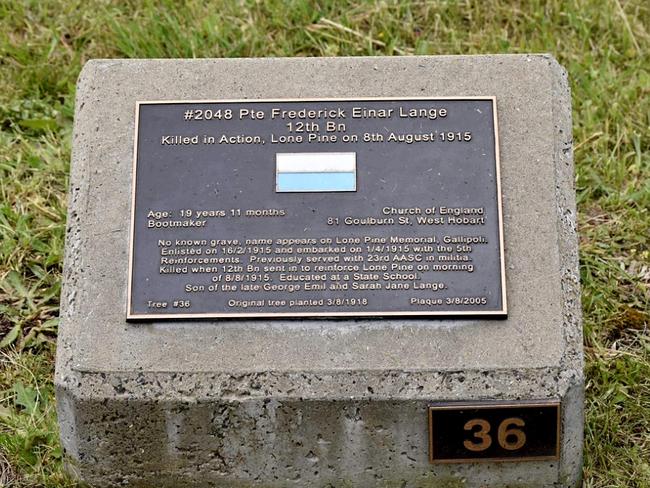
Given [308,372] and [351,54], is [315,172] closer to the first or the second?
[308,372]

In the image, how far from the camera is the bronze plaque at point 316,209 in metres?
3.08

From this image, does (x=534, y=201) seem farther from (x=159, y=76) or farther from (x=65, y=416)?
(x=65, y=416)

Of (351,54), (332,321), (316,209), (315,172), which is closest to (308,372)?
(332,321)

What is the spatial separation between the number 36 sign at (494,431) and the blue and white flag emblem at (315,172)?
0.88m

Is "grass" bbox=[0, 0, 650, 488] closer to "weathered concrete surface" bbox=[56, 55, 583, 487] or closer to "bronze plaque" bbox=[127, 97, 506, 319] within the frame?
"weathered concrete surface" bbox=[56, 55, 583, 487]

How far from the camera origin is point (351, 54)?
479 centimetres

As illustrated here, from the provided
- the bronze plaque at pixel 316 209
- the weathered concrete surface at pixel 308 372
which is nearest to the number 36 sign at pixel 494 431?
the weathered concrete surface at pixel 308 372

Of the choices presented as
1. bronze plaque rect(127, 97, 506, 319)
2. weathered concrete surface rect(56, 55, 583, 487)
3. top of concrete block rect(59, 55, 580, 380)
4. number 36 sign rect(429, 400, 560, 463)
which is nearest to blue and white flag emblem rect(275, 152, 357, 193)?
bronze plaque rect(127, 97, 506, 319)

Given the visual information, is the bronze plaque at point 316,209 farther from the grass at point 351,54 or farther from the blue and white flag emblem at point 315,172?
the grass at point 351,54

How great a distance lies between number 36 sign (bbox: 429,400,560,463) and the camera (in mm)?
2969

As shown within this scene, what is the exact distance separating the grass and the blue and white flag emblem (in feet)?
4.37

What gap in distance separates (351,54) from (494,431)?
2.49 metres

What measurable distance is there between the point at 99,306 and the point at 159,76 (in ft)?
3.13

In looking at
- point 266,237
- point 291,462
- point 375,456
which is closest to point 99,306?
point 266,237
